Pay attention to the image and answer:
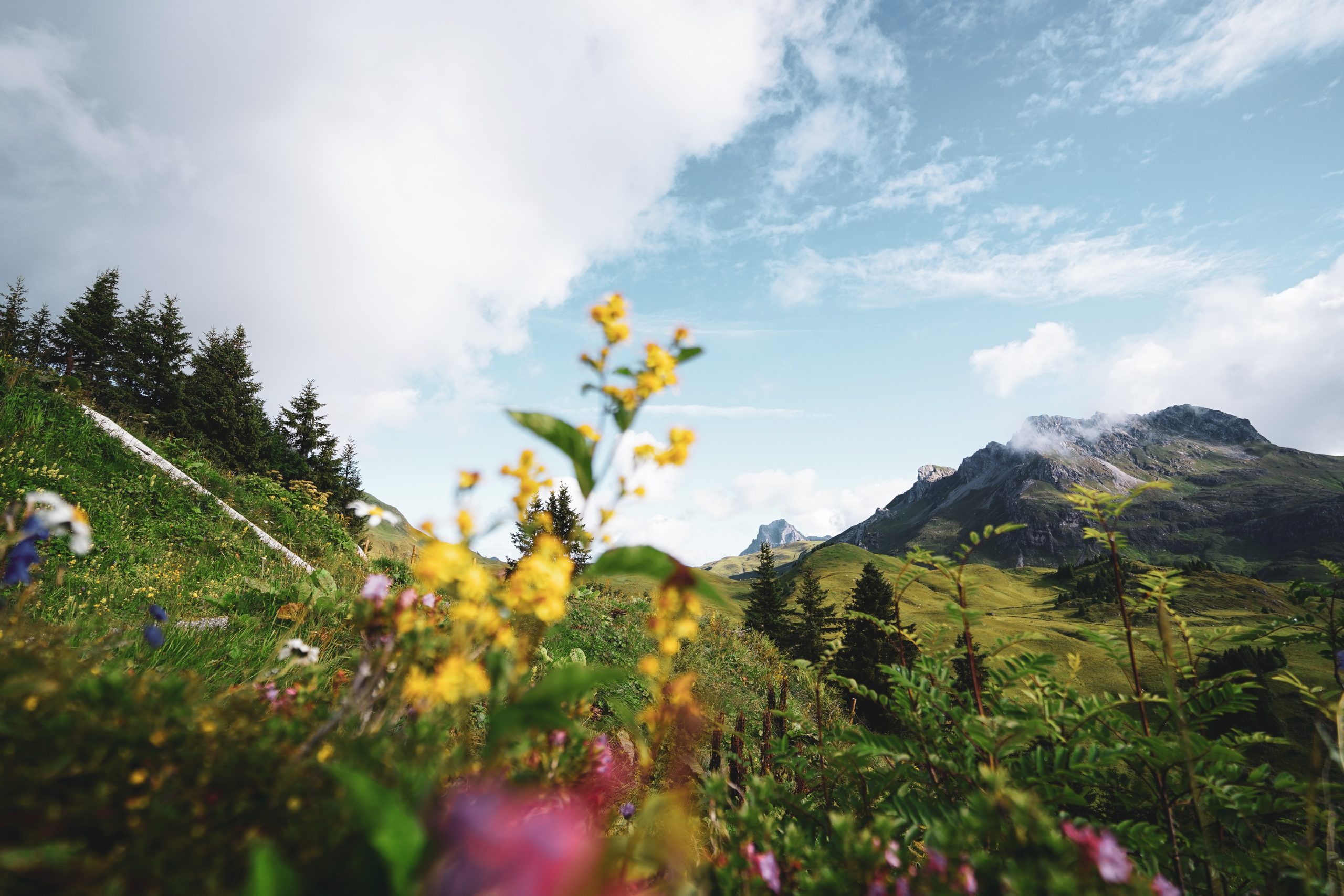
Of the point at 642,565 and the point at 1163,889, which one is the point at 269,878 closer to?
the point at 642,565

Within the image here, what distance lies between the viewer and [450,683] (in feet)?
3.98

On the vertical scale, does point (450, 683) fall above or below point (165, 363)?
below

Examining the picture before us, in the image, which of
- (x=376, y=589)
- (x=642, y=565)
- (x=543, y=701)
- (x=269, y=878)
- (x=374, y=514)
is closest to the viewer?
(x=269, y=878)

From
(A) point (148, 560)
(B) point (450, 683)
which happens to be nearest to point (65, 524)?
(B) point (450, 683)

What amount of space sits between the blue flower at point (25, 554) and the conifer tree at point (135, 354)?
4733 cm

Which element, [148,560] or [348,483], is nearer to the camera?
[148,560]

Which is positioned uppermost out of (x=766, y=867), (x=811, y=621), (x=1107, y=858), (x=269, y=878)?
(x=811, y=621)

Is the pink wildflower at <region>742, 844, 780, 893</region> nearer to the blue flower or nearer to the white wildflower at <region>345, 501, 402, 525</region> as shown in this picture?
the white wildflower at <region>345, 501, 402, 525</region>

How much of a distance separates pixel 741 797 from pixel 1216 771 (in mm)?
2051

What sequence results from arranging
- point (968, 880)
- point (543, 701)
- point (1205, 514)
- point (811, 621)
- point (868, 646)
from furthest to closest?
1. point (1205, 514)
2. point (811, 621)
3. point (868, 646)
4. point (968, 880)
5. point (543, 701)

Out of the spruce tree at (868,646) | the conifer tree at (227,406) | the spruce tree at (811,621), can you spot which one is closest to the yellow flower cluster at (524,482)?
the spruce tree at (868,646)

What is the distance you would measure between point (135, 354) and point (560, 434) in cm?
5149

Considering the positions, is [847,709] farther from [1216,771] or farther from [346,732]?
[346,732]

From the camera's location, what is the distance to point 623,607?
33.1ft
